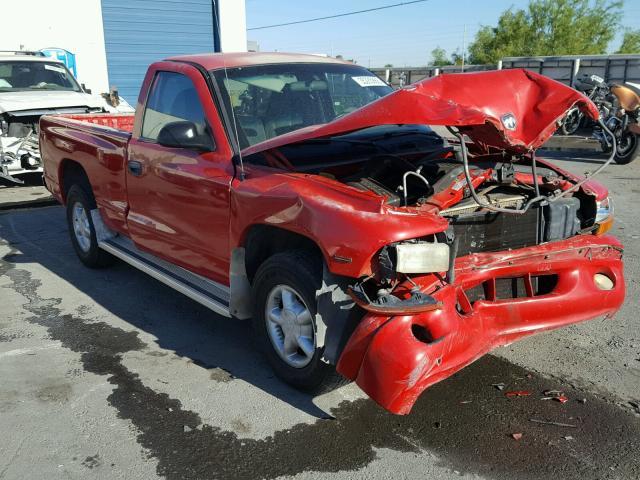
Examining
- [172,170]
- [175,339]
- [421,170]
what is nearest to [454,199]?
[421,170]

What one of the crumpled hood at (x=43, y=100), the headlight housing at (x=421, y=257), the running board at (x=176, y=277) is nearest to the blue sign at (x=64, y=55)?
the crumpled hood at (x=43, y=100)

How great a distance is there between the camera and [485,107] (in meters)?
3.05

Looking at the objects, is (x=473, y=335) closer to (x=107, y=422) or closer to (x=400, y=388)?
(x=400, y=388)

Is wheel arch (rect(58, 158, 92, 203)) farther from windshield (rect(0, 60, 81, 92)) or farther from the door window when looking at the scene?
windshield (rect(0, 60, 81, 92))

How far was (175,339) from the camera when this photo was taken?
4.45 meters

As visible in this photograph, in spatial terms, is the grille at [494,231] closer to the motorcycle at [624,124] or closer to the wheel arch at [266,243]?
the wheel arch at [266,243]

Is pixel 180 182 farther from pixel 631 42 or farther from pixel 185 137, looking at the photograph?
pixel 631 42

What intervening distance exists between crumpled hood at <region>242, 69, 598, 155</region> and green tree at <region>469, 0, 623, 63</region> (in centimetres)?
5643

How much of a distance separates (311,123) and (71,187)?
2.98m

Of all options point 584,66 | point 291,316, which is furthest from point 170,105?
point 584,66

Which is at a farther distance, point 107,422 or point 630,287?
point 630,287

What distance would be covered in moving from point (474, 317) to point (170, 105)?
274cm

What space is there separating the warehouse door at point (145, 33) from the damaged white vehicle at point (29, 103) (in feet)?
29.7

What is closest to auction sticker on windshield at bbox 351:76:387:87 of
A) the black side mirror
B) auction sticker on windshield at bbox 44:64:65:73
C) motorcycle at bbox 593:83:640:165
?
the black side mirror
